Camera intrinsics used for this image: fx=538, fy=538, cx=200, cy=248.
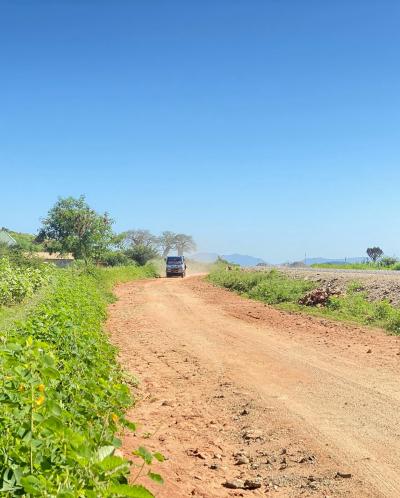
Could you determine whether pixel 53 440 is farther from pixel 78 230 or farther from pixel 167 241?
pixel 167 241

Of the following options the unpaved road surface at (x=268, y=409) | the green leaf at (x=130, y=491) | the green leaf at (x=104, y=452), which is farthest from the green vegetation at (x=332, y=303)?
the green leaf at (x=130, y=491)

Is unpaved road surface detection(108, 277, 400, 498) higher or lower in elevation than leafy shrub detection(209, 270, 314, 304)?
lower

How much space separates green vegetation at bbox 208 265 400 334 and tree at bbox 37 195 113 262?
33.4 meters

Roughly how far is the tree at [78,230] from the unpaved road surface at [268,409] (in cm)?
4822

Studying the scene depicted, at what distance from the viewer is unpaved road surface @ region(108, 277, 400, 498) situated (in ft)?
19.0

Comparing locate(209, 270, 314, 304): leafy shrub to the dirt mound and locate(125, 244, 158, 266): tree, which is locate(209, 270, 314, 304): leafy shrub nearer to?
the dirt mound

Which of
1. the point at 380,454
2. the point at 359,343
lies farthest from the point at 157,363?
the point at 380,454

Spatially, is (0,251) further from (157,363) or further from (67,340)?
(67,340)

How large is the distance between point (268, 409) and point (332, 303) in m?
14.2

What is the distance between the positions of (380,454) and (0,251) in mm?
30574

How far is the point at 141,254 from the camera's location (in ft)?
246

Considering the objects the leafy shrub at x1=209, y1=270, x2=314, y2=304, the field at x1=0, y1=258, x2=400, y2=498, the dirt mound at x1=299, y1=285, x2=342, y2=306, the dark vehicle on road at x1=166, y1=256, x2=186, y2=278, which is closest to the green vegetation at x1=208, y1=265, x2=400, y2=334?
the leafy shrub at x1=209, y1=270, x2=314, y2=304

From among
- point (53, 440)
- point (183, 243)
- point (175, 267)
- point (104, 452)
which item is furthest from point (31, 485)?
point (183, 243)

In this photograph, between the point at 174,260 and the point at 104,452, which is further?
the point at 174,260
